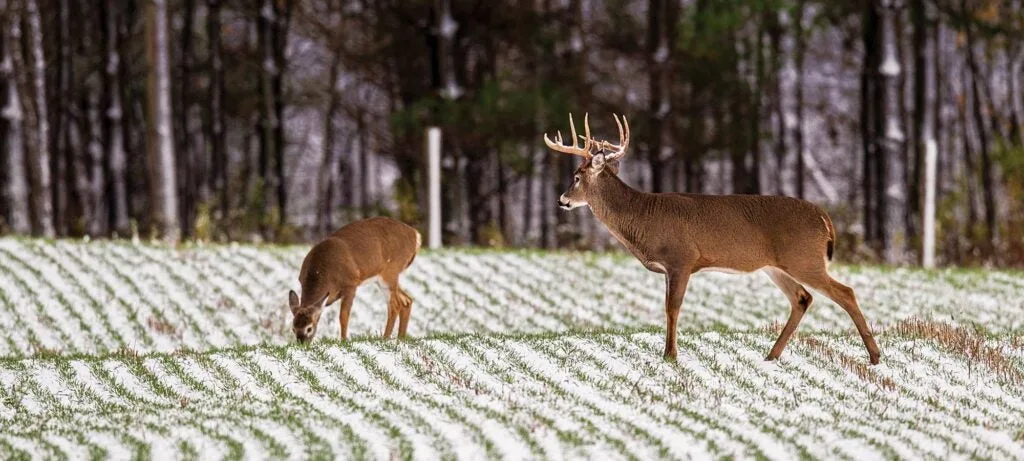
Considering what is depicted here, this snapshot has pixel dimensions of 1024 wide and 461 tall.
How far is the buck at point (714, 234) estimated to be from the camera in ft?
33.3

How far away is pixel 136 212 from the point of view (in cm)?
3928

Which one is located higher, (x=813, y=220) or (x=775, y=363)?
(x=813, y=220)

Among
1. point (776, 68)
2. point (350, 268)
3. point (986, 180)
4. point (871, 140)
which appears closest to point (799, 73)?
point (776, 68)

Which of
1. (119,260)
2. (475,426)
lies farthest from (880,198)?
(475,426)

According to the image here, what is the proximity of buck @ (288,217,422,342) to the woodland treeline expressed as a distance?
8.18 metres

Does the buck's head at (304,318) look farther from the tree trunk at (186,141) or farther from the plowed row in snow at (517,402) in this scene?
the tree trunk at (186,141)

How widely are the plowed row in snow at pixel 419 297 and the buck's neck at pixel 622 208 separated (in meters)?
3.47

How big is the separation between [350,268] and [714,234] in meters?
3.10

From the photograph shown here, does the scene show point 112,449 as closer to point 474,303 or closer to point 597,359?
point 597,359

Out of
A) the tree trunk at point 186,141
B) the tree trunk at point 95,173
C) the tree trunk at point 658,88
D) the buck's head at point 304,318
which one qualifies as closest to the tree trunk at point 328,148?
the tree trunk at point 186,141

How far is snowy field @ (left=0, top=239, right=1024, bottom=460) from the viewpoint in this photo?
8195 mm

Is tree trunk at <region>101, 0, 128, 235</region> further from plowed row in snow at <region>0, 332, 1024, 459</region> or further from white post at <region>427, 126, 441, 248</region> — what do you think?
plowed row in snow at <region>0, 332, 1024, 459</region>

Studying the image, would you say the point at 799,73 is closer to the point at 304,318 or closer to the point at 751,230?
the point at 304,318

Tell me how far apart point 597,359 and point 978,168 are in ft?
77.1
